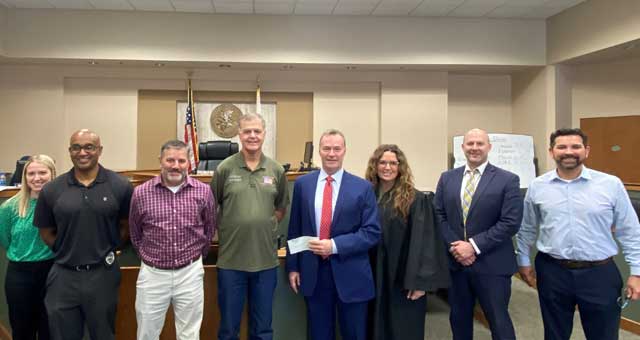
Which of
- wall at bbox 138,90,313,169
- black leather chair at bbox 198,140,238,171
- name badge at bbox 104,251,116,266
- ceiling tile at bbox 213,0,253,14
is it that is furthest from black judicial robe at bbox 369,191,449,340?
wall at bbox 138,90,313,169

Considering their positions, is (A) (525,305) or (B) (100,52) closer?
(A) (525,305)

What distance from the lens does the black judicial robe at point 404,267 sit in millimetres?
2182

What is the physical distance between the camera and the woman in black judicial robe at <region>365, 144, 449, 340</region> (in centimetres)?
219

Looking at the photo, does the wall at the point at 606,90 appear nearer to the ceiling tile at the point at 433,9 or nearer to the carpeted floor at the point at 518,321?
the ceiling tile at the point at 433,9

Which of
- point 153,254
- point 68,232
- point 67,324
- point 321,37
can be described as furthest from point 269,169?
point 321,37

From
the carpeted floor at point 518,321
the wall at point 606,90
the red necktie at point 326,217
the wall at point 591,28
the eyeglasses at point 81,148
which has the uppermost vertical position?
the wall at point 591,28

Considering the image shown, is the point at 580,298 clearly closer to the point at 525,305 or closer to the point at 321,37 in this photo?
the point at 525,305

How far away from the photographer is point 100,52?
6312 mm

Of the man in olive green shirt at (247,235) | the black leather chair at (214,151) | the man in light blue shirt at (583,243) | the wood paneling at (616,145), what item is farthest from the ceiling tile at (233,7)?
the wood paneling at (616,145)

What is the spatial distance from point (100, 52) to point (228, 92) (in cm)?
206

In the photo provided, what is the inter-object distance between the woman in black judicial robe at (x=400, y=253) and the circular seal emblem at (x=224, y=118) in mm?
5462

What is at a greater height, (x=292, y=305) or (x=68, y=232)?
(x=68, y=232)

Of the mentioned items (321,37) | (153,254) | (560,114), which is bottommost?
(153,254)

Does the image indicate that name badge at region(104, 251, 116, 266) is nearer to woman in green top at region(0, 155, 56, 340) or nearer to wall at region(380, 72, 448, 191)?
woman in green top at region(0, 155, 56, 340)
